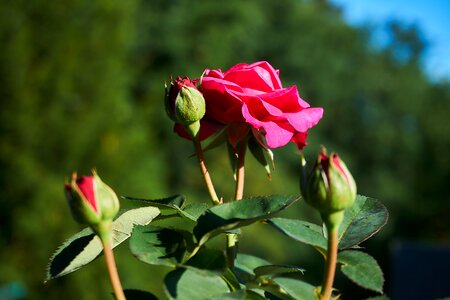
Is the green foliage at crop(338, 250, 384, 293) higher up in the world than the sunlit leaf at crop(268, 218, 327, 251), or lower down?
lower down

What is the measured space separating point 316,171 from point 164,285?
10 centimetres

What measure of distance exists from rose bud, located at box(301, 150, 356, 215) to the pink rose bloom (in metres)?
0.11

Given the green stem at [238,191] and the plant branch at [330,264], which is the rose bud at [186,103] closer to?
the green stem at [238,191]

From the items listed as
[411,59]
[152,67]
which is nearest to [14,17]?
[152,67]

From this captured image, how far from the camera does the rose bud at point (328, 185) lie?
1.29 ft

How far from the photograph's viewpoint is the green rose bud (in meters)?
0.39

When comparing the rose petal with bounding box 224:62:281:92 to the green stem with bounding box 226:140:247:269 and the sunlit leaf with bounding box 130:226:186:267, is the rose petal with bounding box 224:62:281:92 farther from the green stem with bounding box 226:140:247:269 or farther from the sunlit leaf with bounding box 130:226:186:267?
the sunlit leaf with bounding box 130:226:186:267

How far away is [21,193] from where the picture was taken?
12.6ft

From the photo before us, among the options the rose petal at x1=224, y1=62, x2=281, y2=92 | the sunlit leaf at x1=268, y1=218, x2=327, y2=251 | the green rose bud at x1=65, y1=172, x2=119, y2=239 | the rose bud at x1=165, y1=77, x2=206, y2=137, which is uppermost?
the rose petal at x1=224, y1=62, x2=281, y2=92

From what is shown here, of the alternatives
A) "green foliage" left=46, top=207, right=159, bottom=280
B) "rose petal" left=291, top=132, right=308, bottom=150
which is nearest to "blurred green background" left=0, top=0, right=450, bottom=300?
"rose petal" left=291, top=132, right=308, bottom=150

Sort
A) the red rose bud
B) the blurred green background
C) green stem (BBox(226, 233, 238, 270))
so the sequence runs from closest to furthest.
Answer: the red rose bud < green stem (BBox(226, 233, 238, 270)) < the blurred green background

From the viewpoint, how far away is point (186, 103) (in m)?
0.51

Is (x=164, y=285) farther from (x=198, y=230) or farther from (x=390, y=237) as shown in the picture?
(x=390, y=237)

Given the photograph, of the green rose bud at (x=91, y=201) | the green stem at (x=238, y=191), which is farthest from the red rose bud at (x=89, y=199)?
the green stem at (x=238, y=191)
